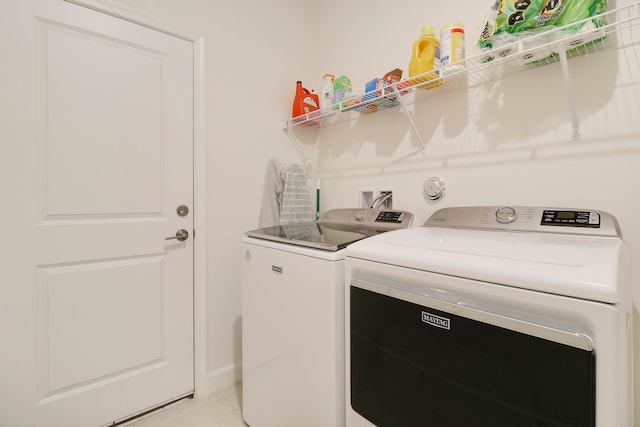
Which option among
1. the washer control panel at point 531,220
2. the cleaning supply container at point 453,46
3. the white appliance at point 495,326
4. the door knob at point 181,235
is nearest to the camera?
the white appliance at point 495,326

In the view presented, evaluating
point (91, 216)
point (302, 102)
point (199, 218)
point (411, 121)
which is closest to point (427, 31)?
point (411, 121)

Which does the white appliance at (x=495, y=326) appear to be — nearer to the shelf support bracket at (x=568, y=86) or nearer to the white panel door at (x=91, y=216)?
the shelf support bracket at (x=568, y=86)

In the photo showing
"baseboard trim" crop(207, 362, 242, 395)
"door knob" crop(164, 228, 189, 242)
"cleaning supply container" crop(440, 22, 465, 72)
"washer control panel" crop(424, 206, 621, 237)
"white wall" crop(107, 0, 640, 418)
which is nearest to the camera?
"washer control panel" crop(424, 206, 621, 237)

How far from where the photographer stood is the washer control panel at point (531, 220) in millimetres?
921

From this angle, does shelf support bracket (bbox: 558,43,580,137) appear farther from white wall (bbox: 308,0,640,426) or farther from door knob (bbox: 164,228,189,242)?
door knob (bbox: 164,228,189,242)

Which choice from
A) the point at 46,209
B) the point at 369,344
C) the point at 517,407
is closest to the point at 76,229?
the point at 46,209

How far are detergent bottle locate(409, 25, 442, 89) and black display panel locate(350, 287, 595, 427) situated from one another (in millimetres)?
1019

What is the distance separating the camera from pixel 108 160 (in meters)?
1.46

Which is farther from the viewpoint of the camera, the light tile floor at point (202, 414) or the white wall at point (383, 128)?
the light tile floor at point (202, 414)

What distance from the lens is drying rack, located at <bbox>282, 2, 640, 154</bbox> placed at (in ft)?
3.07

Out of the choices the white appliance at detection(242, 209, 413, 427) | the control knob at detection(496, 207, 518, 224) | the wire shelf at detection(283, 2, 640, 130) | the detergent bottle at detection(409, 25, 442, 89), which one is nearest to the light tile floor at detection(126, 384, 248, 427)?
the white appliance at detection(242, 209, 413, 427)

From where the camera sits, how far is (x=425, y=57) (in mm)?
1343

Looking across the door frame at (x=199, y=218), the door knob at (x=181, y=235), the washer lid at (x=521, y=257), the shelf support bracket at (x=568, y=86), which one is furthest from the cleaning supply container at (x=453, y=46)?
the door knob at (x=181, y=235)

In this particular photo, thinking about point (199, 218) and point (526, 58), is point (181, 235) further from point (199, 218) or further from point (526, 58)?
point (526, 58)
